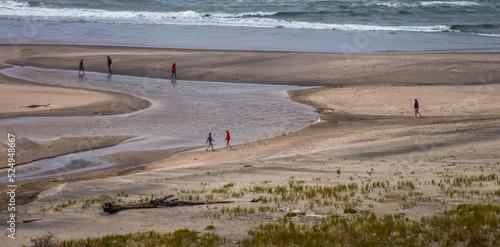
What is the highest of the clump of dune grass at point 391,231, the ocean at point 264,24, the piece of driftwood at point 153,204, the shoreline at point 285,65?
the ocean at point 264,24

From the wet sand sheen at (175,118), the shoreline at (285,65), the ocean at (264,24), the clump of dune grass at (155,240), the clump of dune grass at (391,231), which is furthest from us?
the ocean at (264,24)

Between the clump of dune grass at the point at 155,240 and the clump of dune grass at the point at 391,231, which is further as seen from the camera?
the clump of dune grass at the point at 155,240

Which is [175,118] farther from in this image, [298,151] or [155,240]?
[155,240]

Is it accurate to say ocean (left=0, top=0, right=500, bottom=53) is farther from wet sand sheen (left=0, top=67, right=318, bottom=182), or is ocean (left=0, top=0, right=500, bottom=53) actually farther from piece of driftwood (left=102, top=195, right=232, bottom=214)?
piece of driftwood (left=102, top=195, right=232, bottom=214)

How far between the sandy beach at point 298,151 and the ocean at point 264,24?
353 inches

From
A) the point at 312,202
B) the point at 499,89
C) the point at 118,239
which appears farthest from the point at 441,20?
the point at 118,239

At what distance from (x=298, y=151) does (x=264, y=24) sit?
48.9m

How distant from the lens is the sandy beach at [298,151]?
46.1 feet

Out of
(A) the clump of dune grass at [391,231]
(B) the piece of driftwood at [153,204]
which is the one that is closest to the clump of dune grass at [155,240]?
(A) the clump of dune grass at [391,231]

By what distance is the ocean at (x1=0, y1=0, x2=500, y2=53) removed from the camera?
53719mm

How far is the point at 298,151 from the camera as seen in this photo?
22.5 metres

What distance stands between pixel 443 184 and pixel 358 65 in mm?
27562

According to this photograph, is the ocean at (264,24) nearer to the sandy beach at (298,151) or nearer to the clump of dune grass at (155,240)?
the sandy beach at (298,151)

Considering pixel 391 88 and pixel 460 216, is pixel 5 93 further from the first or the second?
pixel 460 216
